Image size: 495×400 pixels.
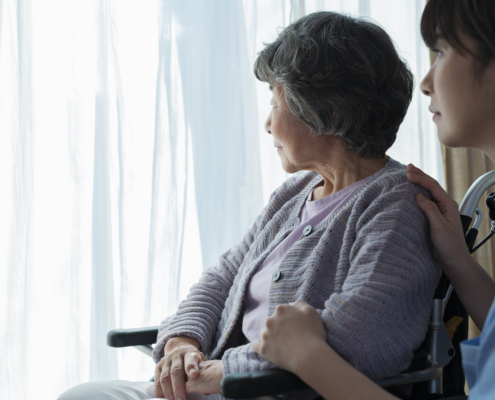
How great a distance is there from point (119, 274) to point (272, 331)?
3.22ft

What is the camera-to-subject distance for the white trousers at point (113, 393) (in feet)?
3.58

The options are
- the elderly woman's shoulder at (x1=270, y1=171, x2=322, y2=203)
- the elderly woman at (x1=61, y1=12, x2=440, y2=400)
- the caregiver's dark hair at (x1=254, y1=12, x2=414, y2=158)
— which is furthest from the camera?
the elderly woman's shoulder at (x1=270, y1=171, x2=322, y2=203)

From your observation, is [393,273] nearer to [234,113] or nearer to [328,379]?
[328,379]

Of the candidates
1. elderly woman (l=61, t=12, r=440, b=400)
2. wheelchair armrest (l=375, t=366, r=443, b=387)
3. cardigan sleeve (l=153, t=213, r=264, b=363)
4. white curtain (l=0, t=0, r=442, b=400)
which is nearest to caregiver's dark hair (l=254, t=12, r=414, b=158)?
elderly woman (l=61, t=12, r=440, b=400)

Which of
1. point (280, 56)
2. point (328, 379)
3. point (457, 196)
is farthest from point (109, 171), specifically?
point (457, 196)

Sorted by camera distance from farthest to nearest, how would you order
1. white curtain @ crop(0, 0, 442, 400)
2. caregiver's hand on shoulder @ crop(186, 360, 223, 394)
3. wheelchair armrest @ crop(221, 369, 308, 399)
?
white curtain @ crop(0, 0, 442, 400) < caregiver's hand on shoulder @ crop(186, 360, 223, 394) < wheelchair armrest @ crop(221, 369, 308, 399)

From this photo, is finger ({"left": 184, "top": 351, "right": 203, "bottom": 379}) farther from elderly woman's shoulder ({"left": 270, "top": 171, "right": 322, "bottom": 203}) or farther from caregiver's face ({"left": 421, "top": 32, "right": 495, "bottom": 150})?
caregiver's face ({"left": 421, "top": 32, "right": 495, "bottom": 150})

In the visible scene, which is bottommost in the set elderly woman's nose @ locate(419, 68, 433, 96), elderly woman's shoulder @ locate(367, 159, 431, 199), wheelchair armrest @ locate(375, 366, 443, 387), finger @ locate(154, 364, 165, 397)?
finger @ locate(154, 364, 165, 397)

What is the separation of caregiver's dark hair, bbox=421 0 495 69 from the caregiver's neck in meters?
Result: 0.36

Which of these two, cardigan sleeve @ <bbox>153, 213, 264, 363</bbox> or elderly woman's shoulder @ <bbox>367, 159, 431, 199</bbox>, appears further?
cardigan sleeve @ <bbox>153, 213, 264, 363</bbox>

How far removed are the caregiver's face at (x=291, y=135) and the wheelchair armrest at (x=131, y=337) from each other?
22.8 inches

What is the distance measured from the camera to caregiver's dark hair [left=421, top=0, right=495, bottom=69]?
0.80 metres

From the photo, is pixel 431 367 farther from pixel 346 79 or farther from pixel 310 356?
pixel 346 79

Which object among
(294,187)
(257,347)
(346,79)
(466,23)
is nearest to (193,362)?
(257,347)
